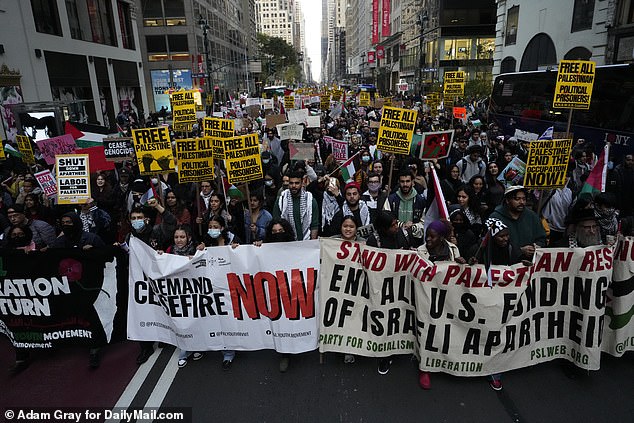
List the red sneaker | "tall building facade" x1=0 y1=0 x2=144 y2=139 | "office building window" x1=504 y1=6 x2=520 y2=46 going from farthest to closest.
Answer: "office building window" x1=504 y1=6 x2=520 y2=46 → "tall building facade" x1=0 y1=0 x2=144 y2=139 → the red sneaker

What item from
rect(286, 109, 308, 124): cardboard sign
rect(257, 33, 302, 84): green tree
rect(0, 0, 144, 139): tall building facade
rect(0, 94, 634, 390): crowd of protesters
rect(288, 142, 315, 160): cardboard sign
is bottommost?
rect(0, 94, 634, 390): crowd of protesters

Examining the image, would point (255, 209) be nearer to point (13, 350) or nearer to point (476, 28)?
point (13, 350)

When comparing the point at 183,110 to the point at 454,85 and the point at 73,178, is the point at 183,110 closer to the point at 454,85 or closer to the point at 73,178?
the point at 73,178

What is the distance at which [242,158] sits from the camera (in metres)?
6.57

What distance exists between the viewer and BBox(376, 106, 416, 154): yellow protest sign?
7.36m

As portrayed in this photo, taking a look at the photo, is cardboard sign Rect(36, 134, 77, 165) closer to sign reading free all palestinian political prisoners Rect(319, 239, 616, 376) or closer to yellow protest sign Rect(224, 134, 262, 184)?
yellow protest sign Rect(224, 134, 262, 184)

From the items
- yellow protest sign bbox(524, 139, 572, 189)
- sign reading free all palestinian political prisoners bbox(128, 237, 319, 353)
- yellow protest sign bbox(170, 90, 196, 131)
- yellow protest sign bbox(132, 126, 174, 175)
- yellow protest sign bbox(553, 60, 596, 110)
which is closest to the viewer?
sign reading free all palestinian political prisoners bbox(128, 237, 319, 353)

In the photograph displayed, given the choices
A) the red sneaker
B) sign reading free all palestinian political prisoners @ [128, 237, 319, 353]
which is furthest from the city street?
sign reading free all palestinian political prisoners @ [128, 237, 319, 353]

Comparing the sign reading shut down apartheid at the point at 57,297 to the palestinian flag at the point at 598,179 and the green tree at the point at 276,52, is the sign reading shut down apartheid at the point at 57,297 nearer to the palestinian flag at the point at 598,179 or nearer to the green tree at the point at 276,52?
the palestinian flag at the point at 598,179

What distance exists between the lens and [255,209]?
20.5 feet

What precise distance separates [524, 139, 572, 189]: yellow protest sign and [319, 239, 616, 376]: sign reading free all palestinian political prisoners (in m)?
2.14

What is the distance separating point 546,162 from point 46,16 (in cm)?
2632

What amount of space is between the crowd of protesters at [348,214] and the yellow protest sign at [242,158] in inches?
16.5

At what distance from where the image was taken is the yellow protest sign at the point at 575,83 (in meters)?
7.97
